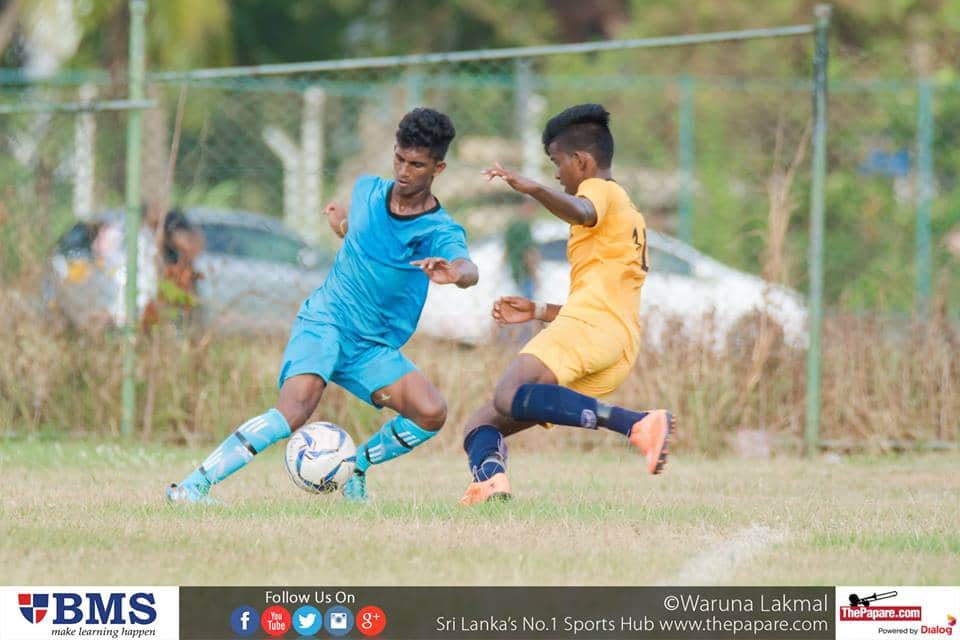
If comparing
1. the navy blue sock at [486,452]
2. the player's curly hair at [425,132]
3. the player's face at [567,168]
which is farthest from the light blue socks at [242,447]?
the player's face at [567,168]

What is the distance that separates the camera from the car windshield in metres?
11.8

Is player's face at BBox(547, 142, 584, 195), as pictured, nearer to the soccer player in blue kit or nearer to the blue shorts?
the soccer player in blue kit

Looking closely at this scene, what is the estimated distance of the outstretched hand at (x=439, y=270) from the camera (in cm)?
674

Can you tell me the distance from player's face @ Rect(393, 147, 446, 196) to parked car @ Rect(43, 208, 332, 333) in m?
3.62

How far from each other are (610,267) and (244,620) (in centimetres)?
274

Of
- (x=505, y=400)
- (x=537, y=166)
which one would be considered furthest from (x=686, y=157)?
(x=505, y=400)

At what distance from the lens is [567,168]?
748 cm

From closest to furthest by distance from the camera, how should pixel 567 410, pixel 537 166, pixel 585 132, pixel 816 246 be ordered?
1. pixel 567 410
2. pixel 585 132
3. pixel 816 246
4. pixel 537 166

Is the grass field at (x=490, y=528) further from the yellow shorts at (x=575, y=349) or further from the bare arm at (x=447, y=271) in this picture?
the bare arm at (x=447, y=271)

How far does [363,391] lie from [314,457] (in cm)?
50

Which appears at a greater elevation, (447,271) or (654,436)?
(447,271)

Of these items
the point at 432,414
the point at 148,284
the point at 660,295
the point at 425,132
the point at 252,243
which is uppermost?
the point at 252,243

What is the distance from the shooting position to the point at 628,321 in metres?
7.38

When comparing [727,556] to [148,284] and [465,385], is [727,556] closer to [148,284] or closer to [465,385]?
[465,385]
